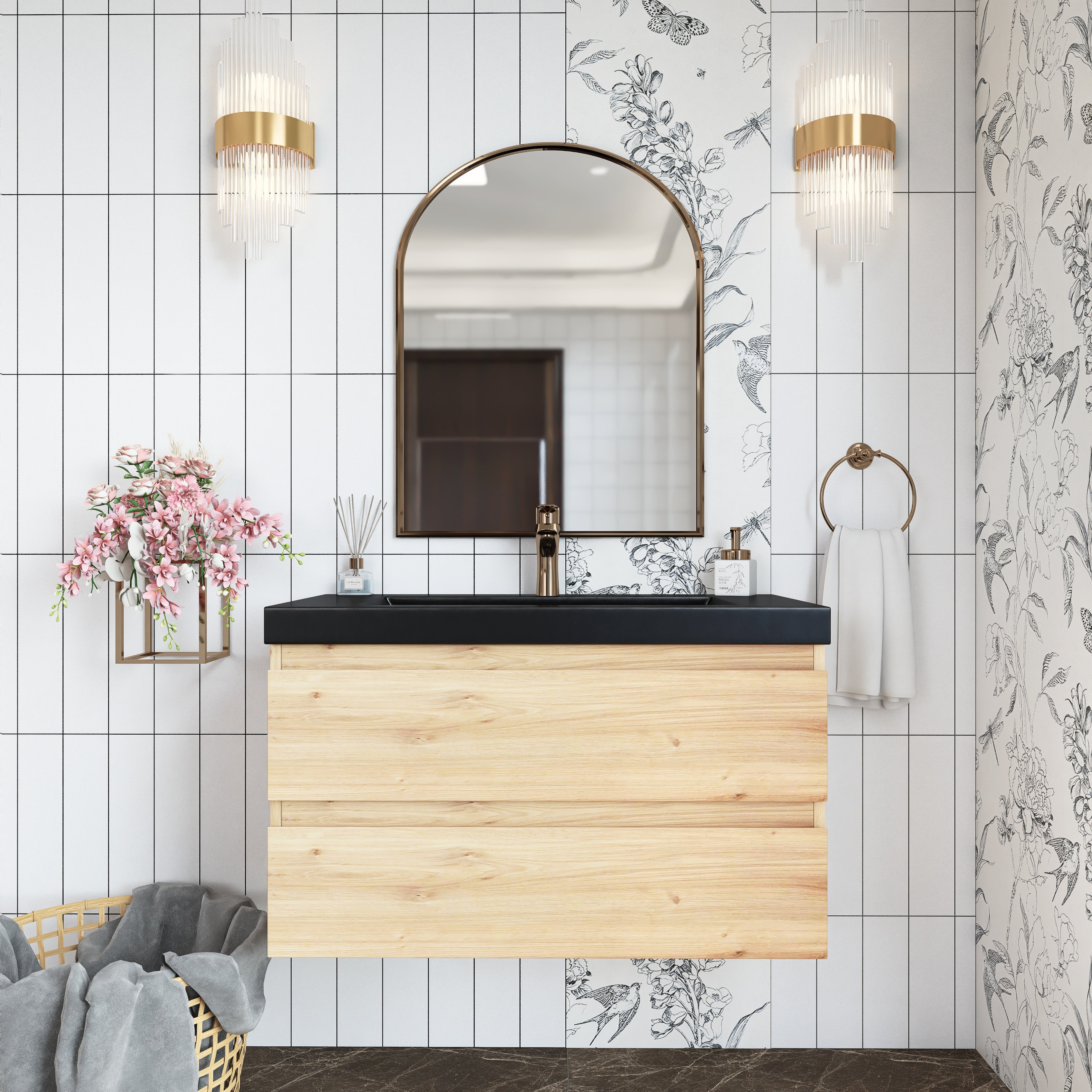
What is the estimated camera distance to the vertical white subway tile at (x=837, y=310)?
1675mm

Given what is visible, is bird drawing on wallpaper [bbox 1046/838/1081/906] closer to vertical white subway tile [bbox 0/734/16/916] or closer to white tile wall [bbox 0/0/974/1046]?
white tile wall [bbox 0/0/974/1046]

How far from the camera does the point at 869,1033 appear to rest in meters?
1.67

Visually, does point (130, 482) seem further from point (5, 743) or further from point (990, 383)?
point (990, 383)

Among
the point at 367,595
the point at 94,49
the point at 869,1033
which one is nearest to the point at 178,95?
the point at 94,49

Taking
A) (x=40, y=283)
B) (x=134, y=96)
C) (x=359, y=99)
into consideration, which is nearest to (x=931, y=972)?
(x=359, y=99)

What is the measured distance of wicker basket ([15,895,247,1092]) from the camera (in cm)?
135

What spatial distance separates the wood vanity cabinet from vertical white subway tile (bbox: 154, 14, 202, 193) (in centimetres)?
109

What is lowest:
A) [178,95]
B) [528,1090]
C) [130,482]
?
[528,1090]

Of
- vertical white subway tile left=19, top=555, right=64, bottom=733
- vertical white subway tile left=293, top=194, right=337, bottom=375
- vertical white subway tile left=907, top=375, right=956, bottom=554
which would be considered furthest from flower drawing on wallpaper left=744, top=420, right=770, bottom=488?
vertical white subway tile left=19, top=555, right=64, bottom=733

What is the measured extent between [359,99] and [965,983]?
7.11 ft

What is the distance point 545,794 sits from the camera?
1.27 m

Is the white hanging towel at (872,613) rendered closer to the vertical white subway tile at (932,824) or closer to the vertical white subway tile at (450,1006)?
the vertical white subway tile at (932,824)

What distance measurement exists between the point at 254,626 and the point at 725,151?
1.36 metres

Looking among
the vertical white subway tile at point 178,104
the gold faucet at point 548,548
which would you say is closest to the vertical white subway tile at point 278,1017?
the gold faucet at point 548,548
